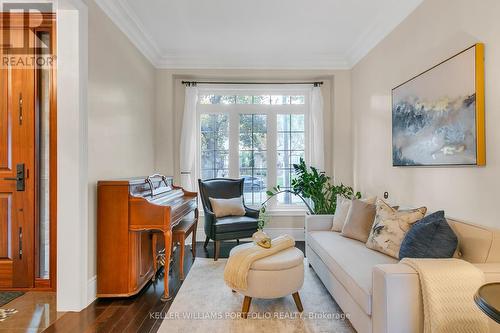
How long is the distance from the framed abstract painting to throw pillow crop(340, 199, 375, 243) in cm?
60

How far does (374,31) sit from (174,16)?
2.43 meters

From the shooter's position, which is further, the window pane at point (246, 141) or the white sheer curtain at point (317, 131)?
the window pane at point (246, 141)

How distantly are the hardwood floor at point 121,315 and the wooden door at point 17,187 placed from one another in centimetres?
85

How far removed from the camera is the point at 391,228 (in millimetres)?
2379

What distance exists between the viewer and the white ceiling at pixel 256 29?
3.06 meters

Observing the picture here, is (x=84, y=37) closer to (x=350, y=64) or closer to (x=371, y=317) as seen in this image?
(x=371, y=317)

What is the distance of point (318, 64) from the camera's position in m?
4.52

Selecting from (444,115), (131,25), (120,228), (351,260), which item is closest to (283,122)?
(131,25)

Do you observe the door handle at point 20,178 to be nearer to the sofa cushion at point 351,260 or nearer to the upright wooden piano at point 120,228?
the upright wooden piano at point 120,228

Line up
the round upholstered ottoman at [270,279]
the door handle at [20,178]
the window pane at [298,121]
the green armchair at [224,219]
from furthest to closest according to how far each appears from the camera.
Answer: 1. the window pane at [298,121]
2. the green armchair at [224,219]
3. the door handle at [20,178]
4. the round upholstered ottoman at [270,279]

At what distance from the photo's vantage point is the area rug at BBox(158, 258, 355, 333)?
2158mm

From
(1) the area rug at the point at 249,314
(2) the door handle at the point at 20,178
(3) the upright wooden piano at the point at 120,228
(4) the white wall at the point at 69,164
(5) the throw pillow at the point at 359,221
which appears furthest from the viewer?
(5) the throw pillow at the point at 359,221

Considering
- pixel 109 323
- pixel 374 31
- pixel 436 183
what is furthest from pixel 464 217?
pixel 109 323

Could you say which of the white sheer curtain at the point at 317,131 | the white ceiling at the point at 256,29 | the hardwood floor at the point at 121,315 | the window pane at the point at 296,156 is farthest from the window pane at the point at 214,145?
the hardwood floor at the point at 121,315
